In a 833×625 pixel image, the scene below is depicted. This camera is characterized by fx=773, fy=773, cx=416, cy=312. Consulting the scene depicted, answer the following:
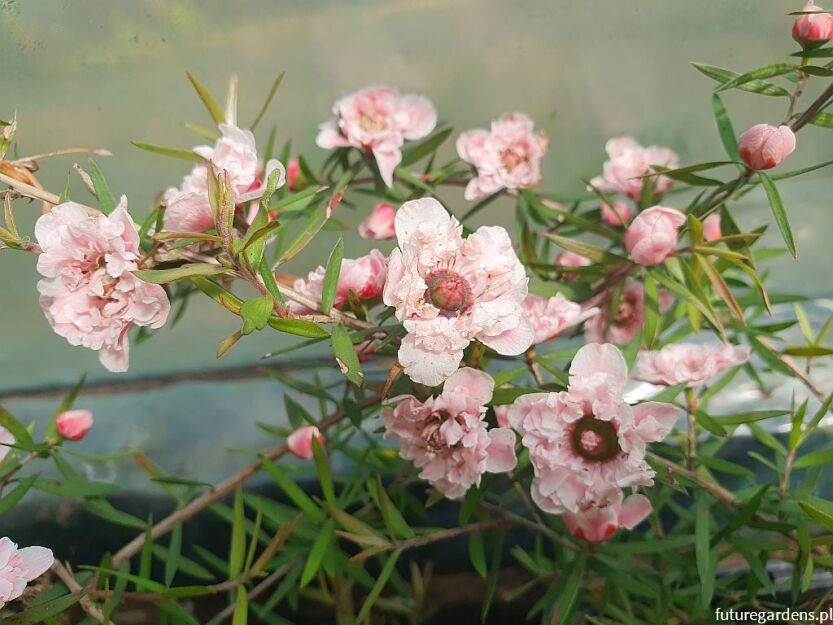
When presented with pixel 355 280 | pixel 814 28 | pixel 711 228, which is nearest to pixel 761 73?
pixel 814 28

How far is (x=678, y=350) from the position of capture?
2.40 ft

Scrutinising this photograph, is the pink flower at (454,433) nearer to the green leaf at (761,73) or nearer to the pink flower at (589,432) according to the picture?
the pink flower at (589,432)

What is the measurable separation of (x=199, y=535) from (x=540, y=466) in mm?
492

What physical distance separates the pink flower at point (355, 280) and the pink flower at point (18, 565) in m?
0.24

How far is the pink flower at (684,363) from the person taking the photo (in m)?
0.70

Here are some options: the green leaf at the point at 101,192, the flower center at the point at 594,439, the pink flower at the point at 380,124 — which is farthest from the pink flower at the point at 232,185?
the flower center at the point at 594,439

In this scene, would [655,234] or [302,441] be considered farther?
[302,441]

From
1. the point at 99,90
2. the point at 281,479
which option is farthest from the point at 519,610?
the point at 99,90

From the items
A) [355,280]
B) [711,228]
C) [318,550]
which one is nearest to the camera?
[355,280]

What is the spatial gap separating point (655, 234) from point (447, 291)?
20 cm

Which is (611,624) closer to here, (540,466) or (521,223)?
(540,466)

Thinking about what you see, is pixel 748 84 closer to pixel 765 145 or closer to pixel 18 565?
pixel 765 145

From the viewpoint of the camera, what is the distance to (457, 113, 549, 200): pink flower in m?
0.77

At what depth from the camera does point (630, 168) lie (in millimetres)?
818
